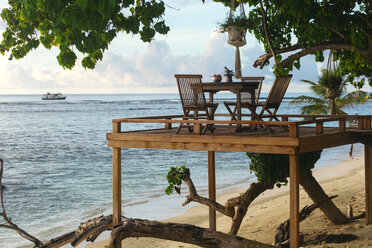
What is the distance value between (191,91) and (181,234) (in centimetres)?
202

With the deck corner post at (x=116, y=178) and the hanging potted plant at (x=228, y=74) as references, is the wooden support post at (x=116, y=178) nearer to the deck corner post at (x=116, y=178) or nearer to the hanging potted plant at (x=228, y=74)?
the deck corner post at (x=116, y=178)

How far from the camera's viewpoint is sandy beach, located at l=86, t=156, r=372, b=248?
7602 millimetres

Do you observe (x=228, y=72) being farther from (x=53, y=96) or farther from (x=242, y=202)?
(x=53, y=96)

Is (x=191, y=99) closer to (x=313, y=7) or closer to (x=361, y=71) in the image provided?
(x=313, y=7)

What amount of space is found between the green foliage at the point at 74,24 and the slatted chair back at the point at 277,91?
7.32 ft

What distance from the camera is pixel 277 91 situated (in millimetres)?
7191

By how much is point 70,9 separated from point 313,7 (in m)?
4.02

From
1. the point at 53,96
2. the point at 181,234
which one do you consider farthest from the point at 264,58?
the point at 53,96

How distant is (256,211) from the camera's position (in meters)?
12.0

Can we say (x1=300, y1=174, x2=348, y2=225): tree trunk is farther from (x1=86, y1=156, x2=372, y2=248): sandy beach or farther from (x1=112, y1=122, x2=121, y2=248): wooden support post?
(x1=112, y1=122, x2=121, y2=248): wooden support post

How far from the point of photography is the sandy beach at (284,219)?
7602 mm

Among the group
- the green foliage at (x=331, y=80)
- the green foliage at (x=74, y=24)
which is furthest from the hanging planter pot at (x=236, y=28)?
the green foliage at (x=331, y=80)

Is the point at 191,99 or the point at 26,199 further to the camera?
the point at 26,199

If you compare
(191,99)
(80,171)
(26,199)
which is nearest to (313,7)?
(191,99)
